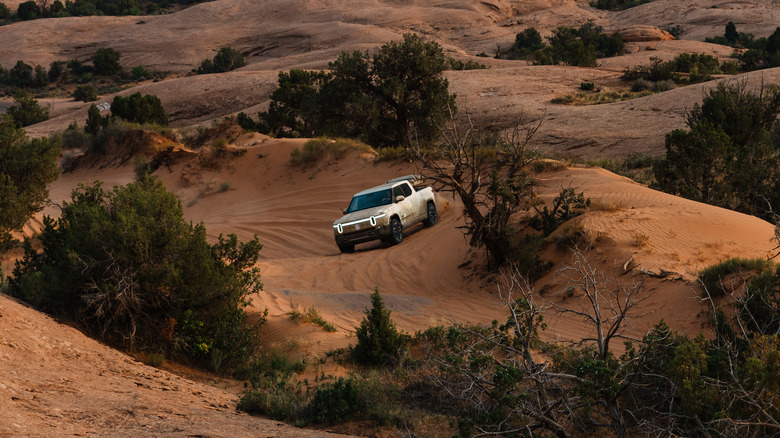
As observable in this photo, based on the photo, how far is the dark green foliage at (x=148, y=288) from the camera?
9820 millimetres

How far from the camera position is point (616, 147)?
92.3 ft

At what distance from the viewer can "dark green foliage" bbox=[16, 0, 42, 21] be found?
8731 cm

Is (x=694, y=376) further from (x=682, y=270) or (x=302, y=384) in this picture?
(x=682, y=270)

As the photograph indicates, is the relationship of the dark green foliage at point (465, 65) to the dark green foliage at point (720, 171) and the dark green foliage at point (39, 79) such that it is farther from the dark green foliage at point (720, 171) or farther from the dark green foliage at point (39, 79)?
the dark green foliage at point (39, 79)

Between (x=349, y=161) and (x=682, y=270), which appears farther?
(x=349, y=161)

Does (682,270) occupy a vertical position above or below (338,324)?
above

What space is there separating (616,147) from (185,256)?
2159cm

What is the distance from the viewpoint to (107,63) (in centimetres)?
6975

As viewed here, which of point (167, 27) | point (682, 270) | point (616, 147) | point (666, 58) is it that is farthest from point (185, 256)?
point (167, 27)

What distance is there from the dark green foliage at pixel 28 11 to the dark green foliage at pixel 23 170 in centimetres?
7666

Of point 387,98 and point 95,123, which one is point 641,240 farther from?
point 95,123

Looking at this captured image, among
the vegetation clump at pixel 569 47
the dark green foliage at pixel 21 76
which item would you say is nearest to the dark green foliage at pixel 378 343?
the vegetation clump at pixel 569 47

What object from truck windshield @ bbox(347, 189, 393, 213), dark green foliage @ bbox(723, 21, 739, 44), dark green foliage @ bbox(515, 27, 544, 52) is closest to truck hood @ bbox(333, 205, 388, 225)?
truck windshield @ bbox(347, 189, 393, 213)

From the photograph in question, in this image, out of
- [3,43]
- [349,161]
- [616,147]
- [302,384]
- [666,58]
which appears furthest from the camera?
[3,43]
